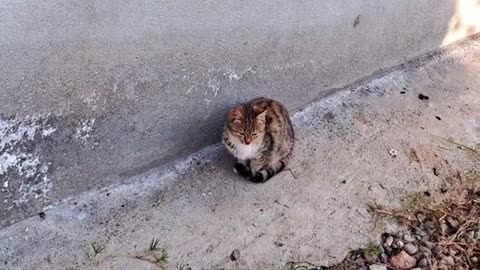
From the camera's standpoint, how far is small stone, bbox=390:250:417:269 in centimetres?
252

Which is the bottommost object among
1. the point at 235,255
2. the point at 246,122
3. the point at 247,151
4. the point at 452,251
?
the point at 452,251

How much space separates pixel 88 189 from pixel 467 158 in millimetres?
1993

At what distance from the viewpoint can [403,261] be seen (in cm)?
254

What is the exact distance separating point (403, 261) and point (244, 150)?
89cm

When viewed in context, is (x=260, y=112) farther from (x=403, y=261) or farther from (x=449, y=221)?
(x=449, y=221)

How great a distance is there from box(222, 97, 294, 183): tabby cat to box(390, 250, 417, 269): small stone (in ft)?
2.30

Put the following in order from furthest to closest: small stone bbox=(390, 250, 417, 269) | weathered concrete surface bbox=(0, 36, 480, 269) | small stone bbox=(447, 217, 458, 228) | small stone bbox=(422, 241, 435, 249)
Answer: small stone bbox=(447, 217, 458, 228)
small stone bbox=(422, 241, 435, 249)
small stone bbox=(390, 250, 417, 269)
weathered concrete surface bbox=(0, 36, 480, 269)

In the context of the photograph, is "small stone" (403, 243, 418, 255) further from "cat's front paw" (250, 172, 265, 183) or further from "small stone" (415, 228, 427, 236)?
"cat's front paw" (250, 172, 265, 183)

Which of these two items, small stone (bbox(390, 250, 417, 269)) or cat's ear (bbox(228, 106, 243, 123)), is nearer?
small stone (bbox(390, 250, 417, 269))

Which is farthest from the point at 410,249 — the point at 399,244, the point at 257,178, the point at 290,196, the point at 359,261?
the point at 257,178

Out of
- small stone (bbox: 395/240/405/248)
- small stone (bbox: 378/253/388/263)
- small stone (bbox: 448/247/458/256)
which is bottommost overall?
small stone (bbox: 448/247/458/256)

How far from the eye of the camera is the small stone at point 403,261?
2.52m

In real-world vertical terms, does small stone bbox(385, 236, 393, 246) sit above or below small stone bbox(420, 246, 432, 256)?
above

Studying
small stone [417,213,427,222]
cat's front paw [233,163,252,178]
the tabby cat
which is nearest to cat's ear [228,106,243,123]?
the tabby cat
